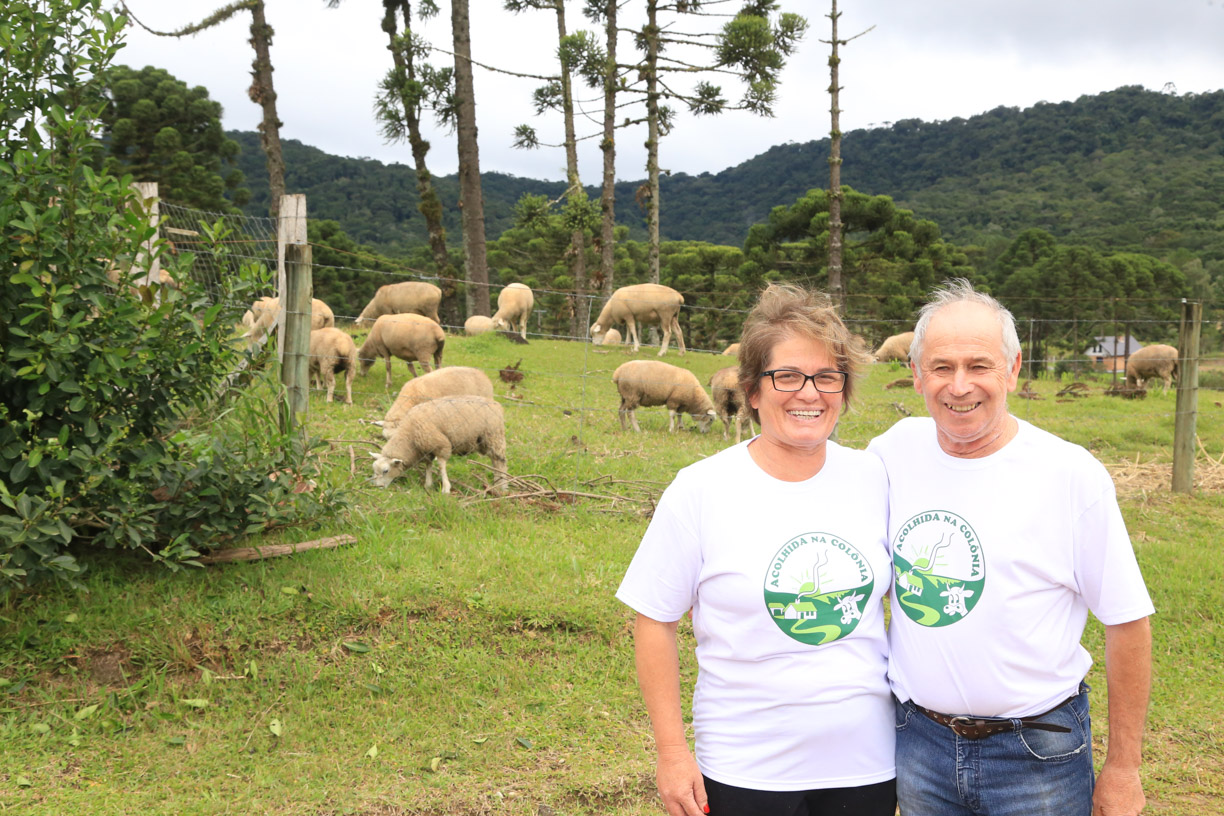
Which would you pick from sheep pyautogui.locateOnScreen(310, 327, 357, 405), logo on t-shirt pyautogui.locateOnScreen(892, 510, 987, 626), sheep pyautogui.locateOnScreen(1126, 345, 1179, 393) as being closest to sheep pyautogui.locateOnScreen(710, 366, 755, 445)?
sheep pyautogui.locateOnScreen(310, 327, 357, 405)

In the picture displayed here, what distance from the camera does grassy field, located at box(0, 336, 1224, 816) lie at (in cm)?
420

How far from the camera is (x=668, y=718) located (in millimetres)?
2271

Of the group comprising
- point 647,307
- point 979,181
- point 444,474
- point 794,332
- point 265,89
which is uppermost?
point 979,181

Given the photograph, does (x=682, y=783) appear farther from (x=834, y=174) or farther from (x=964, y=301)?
(x=834, y=174)

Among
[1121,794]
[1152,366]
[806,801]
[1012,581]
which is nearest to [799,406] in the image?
[1012,581]

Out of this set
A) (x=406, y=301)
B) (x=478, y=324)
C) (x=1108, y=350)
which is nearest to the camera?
(x=406, y=301)

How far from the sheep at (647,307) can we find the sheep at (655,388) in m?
5.08

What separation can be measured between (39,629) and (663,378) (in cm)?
837

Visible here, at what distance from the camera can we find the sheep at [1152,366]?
18234mm

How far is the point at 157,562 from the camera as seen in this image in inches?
213

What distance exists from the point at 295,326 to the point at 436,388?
3.07 m

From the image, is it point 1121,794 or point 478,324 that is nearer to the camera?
point 1121,794

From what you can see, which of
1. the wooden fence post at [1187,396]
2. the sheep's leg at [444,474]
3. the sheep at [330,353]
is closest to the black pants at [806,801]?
the sheep's leg at [444,474]

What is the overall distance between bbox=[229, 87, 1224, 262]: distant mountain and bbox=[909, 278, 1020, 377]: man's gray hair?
45.3 meters
